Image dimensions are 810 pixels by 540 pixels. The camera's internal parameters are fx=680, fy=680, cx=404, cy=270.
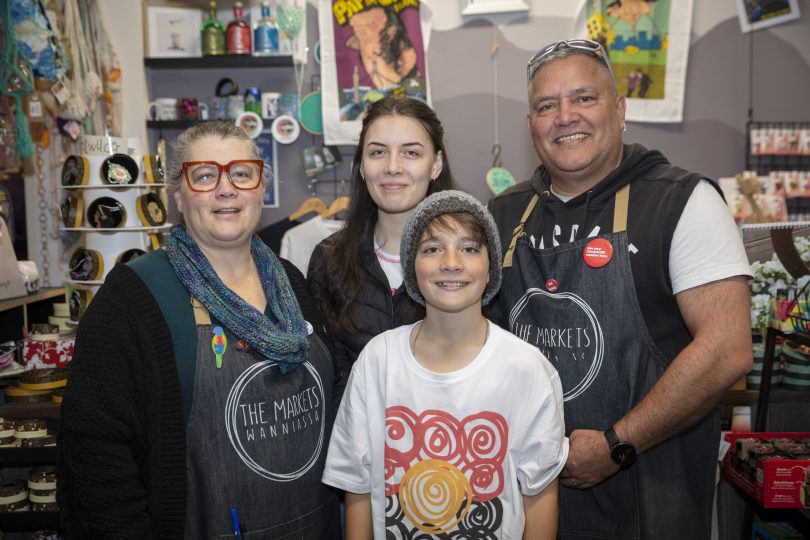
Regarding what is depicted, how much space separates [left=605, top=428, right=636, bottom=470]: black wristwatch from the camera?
171 centimetres

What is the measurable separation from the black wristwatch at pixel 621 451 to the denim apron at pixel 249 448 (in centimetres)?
75

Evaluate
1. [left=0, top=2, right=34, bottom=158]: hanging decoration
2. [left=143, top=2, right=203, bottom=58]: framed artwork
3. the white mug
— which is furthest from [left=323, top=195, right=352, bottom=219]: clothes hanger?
[left=0, top=2, right=34, bottom=158]: hanging decoration

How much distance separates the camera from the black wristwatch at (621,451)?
5.62 feet

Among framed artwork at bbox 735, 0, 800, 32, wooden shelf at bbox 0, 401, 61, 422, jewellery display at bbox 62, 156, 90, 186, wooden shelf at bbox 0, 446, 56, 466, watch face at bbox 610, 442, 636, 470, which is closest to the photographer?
watch face at bbox 610, 442, 636, 470

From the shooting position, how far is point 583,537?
1.84 metres

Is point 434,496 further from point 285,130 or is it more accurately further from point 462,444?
point 285,130

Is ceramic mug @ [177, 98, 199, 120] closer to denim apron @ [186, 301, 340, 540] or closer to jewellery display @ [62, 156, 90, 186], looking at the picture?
jewellery display @ [62, 156, 90, 186]

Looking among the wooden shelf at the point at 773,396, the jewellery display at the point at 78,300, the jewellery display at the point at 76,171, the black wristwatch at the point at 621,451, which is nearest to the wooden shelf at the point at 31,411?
the jewellery display at the point at 78,300

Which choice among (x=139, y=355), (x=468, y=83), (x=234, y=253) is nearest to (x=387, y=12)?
(x=468, y=83)

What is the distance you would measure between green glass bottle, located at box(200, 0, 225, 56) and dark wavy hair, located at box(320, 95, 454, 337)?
→ 6.45ft

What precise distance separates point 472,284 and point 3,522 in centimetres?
171

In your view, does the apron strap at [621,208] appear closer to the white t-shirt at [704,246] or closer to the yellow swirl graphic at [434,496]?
the white t-shirt at [704,246]

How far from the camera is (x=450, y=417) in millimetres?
1592

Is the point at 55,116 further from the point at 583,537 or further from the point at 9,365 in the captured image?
the point at 583,537
